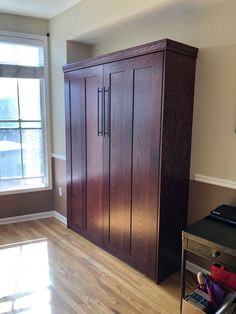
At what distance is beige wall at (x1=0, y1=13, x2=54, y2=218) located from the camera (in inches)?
129

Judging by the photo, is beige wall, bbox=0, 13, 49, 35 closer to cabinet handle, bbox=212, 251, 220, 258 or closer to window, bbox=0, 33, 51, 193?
window, bbox=0, 33, 51, 193

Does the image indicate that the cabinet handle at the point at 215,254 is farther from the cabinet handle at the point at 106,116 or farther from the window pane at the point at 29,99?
the window pane at the point at 29,99

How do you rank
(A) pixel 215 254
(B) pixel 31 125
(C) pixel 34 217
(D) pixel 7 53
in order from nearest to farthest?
(A) pixel 215 254 < (D) pixel 7 53 < (B) pixel 31 125 < (C) pixel 34 217

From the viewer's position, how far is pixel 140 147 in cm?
226

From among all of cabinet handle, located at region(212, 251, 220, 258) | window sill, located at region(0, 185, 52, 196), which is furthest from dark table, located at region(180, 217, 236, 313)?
window sill, located at region(0, 185, 52, 196)

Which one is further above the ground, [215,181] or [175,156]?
[175,156]

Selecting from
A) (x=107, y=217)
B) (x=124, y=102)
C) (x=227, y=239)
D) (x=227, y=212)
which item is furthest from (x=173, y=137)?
(x=107, y=217)

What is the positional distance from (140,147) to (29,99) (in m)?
1.96

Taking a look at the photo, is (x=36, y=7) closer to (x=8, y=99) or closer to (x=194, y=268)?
(x=8, y=99)

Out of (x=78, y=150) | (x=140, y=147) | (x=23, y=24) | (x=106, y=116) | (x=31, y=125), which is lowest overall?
(x=78, y=150)

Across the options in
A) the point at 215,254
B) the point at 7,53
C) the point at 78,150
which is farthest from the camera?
the point at 7,53

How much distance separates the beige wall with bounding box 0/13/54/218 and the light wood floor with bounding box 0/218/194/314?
0.54 m

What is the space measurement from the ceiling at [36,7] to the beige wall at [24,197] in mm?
99

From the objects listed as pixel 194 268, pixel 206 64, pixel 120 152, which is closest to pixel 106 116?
pixel 120 152
